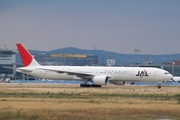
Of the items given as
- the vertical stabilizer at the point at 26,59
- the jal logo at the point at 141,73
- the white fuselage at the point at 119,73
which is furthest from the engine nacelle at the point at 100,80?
the vertical stabilizer at the point at 26,59

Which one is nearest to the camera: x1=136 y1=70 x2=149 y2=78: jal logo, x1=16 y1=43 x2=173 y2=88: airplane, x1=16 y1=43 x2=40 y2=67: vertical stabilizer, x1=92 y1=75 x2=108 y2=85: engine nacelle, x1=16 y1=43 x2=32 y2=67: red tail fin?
x1=92 y1=75 x2=108 y2=85: engine nacelle

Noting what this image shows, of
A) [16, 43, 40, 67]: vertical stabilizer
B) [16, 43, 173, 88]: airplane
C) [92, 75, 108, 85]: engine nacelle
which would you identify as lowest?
[92, 75, 108, 85]: engine nacelle

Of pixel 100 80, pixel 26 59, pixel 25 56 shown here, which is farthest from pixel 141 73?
pixel 25 56

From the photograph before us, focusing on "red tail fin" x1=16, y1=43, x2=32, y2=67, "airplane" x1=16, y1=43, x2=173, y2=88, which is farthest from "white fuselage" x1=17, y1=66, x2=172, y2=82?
"red tail fin" x1=16, y1=43, x2=32, y2=67

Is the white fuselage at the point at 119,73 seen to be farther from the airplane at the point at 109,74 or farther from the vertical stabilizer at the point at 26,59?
the vertical stabilizer at the point at 26,59

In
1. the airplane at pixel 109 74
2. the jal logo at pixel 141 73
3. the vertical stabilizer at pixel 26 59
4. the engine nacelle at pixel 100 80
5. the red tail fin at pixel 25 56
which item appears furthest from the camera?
the red tail fin at pixel 25 56

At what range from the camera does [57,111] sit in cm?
3862

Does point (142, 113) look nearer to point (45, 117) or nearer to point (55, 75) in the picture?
point (45, 117)

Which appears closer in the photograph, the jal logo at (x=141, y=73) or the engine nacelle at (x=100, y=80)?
the engine nacelle at (x=100, y=80)

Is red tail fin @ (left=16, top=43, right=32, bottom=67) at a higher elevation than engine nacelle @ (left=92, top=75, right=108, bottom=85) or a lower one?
higher

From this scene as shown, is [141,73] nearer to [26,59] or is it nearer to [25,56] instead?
[26,59]

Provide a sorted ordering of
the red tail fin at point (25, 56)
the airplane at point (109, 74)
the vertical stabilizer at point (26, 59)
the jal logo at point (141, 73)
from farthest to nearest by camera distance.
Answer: the red tail fin at point (25, 56), the vertical stabilizer at point (26, 59), the airplane at point (109, 74), the jal logo at point (141, 73)

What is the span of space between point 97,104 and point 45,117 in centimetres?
1116

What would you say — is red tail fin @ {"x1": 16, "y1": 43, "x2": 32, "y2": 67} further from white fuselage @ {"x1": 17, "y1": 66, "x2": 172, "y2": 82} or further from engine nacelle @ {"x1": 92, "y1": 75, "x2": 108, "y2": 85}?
engine nacelle @ {"x1": 92, "y1": 75, "x2": 108, "y2": 85}
